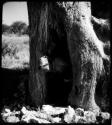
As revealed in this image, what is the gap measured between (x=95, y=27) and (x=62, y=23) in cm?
57

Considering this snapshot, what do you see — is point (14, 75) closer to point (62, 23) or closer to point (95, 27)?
point (62, 23)

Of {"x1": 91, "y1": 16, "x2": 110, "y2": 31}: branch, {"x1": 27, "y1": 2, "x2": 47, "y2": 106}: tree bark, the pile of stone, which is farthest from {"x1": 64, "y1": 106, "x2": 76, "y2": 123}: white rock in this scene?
{"x1": 91, "y1": 16, "x2": 110, "y2": 31}: branch

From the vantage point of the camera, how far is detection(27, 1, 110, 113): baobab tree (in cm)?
353

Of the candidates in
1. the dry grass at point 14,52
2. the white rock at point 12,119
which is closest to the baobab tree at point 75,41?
the white rock at point 12,119

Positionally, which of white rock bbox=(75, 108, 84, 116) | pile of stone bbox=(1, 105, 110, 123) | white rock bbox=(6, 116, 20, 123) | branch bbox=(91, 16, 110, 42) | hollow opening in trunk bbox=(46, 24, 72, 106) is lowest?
white rock bbox=(6, 116, 20, 123)

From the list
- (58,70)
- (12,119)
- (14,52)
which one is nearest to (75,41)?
(58,70)

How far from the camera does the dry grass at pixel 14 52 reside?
6.77m

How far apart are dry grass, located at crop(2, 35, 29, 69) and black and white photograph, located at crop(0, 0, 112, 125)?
97.2 inches

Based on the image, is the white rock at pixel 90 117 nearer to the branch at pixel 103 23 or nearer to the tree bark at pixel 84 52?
the tree bark at pixel 84 52

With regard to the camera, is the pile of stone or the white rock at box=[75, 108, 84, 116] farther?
the white rock at box=[75, 108, 84, 116]

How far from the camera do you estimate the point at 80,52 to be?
11.7ft

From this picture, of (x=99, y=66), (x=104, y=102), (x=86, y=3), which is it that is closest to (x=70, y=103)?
(x=104, y=102)

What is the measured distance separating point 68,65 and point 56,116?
101 cm

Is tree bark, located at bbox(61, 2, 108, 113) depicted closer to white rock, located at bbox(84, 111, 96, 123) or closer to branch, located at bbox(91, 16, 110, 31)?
branch, located at bbox(91, 16, 110, 31)
